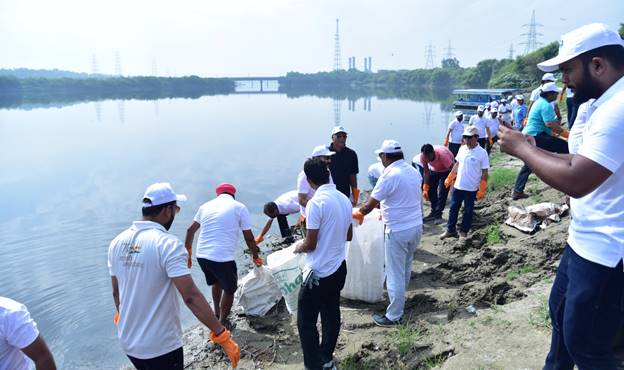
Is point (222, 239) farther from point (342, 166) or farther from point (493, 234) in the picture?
point (493, 234)

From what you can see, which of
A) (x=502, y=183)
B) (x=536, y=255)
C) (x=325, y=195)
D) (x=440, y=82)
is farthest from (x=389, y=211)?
(x=440, y=82)

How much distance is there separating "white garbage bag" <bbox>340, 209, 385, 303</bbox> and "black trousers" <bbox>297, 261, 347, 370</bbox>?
1192 mm

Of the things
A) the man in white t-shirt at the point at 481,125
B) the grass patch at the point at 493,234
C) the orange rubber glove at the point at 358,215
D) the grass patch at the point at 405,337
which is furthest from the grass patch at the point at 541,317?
the man in white t-shirt at the point at 481,125

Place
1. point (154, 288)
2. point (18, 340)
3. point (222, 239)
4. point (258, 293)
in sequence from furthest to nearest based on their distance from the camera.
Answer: point (258, 293) < point (222, 239) < point (154, 288) < point (18, 340)

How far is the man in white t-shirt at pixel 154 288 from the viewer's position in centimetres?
271

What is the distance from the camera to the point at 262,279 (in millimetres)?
5324

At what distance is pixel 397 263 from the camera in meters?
4.57

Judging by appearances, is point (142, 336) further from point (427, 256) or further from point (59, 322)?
point (427, 256)

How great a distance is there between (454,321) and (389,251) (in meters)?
0.92

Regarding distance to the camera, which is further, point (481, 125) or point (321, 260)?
point (481, 125)

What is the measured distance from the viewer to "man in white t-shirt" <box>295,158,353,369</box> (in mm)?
3639

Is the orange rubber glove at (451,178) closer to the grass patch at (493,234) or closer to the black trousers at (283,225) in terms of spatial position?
the grass patch at (493,234)

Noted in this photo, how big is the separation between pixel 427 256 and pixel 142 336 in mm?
4887

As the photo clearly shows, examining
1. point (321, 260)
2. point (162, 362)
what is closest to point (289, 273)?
point (321, 260)
